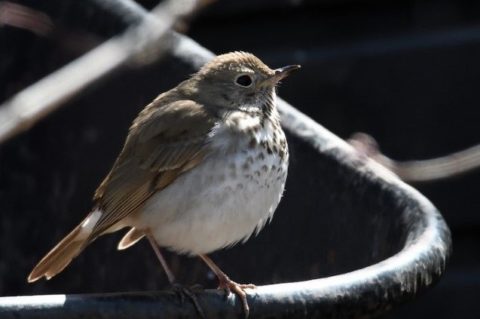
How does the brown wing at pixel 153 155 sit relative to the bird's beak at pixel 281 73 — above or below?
below

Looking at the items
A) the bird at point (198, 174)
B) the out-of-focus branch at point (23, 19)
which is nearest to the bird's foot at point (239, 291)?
the bird at point (198, 174)

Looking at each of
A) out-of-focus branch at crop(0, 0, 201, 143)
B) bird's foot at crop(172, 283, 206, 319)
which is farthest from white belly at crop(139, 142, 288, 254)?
out-of-focus branch at crop(0, 0, 201, 143)

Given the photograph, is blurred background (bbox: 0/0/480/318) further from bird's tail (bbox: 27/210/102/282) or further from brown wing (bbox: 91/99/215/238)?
bird's tail (bbox: 27/210/102/282)

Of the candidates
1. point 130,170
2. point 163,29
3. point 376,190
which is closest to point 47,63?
point 130,170

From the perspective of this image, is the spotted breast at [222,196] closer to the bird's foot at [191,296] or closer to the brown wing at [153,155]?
the brown wing at [153,155]

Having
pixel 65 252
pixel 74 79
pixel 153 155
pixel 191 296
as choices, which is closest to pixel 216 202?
pixel 153 155

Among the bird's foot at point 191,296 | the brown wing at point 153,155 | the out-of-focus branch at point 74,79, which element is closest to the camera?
the out-of-focus branch at point 74,79

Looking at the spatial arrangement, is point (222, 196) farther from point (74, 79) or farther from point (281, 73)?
point (74, 79)
